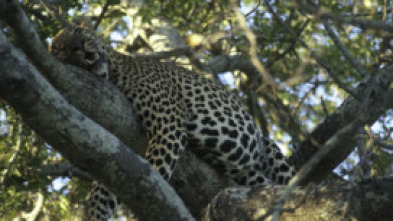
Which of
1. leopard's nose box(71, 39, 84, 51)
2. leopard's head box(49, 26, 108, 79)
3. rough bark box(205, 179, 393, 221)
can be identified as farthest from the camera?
→ leopard's nose box(71, 39, 84, 51)

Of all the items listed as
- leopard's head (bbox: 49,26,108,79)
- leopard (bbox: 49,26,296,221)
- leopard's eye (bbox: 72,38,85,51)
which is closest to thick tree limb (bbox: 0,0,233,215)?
leopard (bbox: 49,26,296,221)

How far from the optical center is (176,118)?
5988 millimetres

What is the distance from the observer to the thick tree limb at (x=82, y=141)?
3486 millimetres

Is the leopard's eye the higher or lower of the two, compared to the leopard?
higher

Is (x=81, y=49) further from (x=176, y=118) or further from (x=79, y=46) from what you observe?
(x=176, y=118)

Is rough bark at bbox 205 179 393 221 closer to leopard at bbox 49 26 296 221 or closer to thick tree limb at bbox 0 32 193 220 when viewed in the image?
thick tree limb at bbox 0 32 193 220

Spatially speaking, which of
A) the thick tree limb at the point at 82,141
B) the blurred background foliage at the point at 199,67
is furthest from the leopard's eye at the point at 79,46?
the thick tree limb at the point at 82,141

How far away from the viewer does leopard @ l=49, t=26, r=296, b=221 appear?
564cm

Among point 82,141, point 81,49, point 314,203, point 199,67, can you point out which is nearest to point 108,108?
point 81,49

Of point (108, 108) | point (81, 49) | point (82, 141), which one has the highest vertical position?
point (81, 49)

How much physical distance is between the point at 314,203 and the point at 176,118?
211 centimetres

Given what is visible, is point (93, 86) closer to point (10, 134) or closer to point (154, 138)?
point (154, 138)

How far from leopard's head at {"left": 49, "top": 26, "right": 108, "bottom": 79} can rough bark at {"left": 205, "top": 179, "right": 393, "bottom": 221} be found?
175 cm

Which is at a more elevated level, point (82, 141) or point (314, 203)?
point (314, 203)
